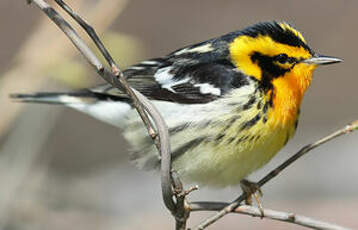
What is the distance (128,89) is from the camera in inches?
86.7

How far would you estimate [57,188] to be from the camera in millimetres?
4410

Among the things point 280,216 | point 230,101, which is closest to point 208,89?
point 230,101

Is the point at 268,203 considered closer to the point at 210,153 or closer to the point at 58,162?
the point at 58,162

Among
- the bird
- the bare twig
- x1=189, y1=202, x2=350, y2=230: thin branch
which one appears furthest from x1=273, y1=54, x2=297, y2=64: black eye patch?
the bare twig

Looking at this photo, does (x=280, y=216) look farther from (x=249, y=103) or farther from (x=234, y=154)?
(x=249, y=103)

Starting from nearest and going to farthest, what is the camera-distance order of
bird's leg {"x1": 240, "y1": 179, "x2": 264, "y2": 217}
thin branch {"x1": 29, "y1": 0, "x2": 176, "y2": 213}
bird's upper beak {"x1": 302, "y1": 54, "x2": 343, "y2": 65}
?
1. thin branch {"x1": 29, "y1": 0, "x2": 176, "y2": 213}
2. bird's upper beak {"x1": 302, "y1": 54, "x2": 343, "y2": 65}
3. bird's leg {"x1": 240, "y1": 179, "x2": 264, "y2": 217}

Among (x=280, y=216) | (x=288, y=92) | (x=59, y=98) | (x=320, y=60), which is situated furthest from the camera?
(x=59, y=98)

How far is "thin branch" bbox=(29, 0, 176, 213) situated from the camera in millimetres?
2131

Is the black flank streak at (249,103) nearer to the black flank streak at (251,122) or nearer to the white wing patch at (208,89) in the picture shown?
the black flank streak at (251,122)

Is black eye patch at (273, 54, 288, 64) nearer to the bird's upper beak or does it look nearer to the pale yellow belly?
the bird's upper beak

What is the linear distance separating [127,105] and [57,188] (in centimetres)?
82

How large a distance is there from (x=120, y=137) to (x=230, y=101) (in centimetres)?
367

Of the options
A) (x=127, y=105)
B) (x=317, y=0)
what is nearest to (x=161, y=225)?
(x=127, y=105)

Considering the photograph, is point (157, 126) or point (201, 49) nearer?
point (157, 126)
